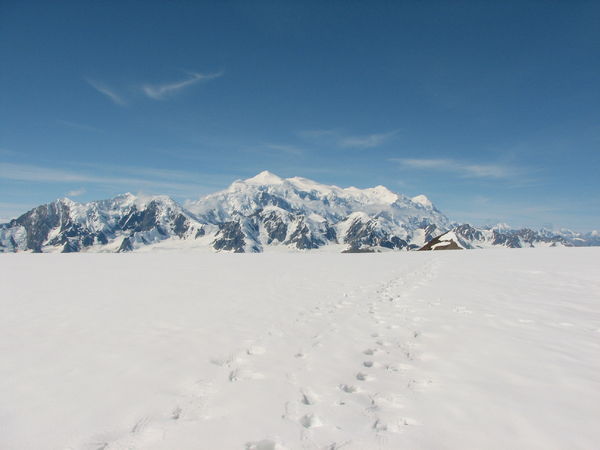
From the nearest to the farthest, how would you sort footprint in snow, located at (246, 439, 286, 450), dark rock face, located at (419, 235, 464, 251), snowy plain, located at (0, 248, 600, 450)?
footprint in snow, located at (246, 439, 286, 450) → snowy plain, located at (0, 248, 600, 450) → dark rock face, located at (419, 235, 464, 251)

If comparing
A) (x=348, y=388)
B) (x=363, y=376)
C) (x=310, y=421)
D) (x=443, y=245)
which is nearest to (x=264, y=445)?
(x=310, y=421)

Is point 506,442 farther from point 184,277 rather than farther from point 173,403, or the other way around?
point 184,277

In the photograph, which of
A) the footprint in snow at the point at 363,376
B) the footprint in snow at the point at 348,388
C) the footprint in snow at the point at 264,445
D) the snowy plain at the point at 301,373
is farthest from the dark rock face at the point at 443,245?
the footprint in snow at the point at 264,445

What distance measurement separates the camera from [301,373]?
6281mm

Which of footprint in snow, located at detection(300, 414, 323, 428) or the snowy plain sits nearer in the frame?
the snowy plain

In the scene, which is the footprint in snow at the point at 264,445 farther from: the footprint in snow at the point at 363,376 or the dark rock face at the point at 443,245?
the dark rock face at the point at 443,245

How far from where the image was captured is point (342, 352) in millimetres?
7352

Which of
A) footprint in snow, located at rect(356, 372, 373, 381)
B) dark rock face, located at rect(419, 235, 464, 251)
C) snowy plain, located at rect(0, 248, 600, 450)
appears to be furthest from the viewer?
dark rock face, located at rect(419, 235, 464, 251)

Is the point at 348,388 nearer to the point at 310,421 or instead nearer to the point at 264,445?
the point at 310,421

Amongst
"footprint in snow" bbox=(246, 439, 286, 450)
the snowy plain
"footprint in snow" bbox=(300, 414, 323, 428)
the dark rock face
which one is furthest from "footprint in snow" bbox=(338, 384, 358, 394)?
the dark rock face

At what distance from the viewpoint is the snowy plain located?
14.1 ft

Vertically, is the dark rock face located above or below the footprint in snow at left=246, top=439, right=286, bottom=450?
above

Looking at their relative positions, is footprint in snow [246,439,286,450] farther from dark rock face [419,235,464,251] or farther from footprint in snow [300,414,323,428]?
dark rock face [419,235,464,251]

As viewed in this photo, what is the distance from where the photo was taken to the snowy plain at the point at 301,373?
4.31 metres
